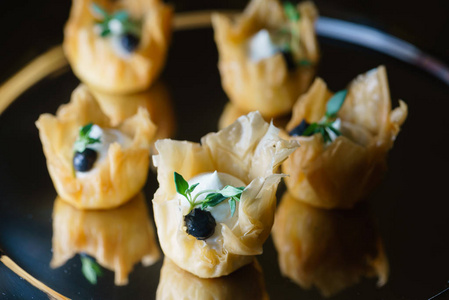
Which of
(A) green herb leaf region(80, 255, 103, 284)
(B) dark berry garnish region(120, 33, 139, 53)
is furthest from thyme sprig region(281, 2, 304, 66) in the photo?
(A) green herb leaf region(80, 255, 103, 284)

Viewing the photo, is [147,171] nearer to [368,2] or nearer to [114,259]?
[114,259]

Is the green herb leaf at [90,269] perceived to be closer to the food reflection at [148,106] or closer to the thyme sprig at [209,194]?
the thyme sprig at [209,194]

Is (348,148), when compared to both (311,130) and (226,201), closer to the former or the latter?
(311,130)

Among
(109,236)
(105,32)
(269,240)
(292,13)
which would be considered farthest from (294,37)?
(109,236)

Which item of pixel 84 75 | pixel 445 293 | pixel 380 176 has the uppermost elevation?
pixel 84 75

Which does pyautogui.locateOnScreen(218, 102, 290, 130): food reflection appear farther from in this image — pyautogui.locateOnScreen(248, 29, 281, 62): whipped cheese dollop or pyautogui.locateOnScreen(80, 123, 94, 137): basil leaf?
pyautogui.locateOnScreen(80, 123, 94, 137): basil leaf

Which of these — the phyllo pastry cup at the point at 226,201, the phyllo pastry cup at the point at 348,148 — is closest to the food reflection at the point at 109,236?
the phyllo pastry cup at the point at 226,201

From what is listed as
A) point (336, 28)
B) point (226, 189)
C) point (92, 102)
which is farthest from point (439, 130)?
point (92, 102)
